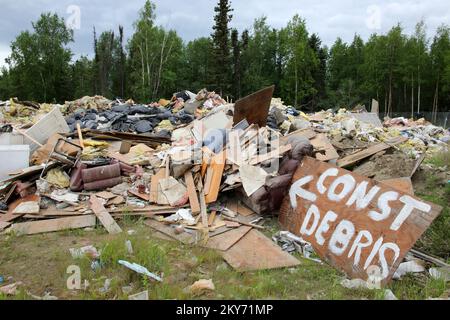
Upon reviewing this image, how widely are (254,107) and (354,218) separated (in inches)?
154

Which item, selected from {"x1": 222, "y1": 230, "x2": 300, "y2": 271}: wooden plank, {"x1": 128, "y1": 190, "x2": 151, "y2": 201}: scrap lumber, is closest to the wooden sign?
{"x1": 222, "y1": 230, "x2": 300, "y2": 271}: wooden plank

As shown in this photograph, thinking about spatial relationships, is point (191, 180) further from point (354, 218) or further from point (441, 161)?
point (441, 161)

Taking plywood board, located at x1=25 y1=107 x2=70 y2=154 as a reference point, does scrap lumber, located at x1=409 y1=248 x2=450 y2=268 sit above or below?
below

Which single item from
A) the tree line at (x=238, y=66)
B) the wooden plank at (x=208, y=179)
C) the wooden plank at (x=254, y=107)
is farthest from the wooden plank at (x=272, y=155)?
the tree line at (x=238, y=66)

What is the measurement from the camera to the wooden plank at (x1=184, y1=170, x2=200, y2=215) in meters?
5.23

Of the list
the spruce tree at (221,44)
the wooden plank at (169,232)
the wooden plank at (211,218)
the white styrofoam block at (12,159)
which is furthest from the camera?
the spruce tree at (221,44)

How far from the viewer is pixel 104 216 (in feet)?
16.8

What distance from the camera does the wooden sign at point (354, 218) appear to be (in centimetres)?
371

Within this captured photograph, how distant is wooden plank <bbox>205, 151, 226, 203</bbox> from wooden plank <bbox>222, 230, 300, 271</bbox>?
0.90 m

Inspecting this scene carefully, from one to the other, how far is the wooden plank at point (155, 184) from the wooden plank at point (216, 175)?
2.64 feet

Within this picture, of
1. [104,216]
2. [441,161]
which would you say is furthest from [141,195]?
[441,161]

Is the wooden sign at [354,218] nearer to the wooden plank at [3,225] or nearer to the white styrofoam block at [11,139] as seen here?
the wooden plank at [3,225]

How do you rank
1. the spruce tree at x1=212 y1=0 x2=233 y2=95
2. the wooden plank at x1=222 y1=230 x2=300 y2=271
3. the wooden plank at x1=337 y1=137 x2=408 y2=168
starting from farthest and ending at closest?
the spruce tree at x1=212 y1=0 x2=233 y2=95 < the wooden plank at x1=337 y1=137 x2=408 y2=168 < the wooden plank at x1=222 y1=230 x2=300 y2=271

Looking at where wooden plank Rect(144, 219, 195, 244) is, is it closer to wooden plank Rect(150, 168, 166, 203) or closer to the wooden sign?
wooden plank Rect(150, 168, 166, 203)
